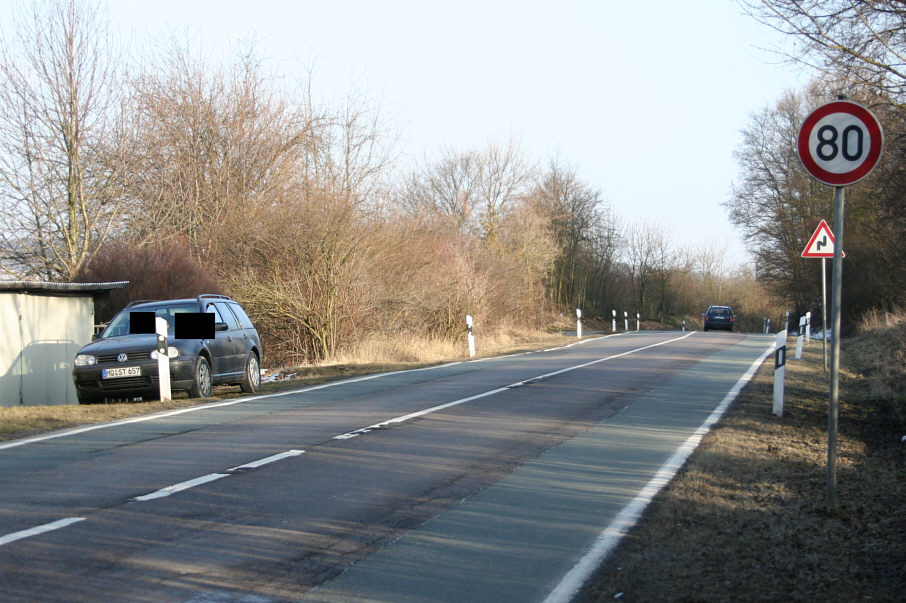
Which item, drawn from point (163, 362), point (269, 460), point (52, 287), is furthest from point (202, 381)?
point (269, 460)

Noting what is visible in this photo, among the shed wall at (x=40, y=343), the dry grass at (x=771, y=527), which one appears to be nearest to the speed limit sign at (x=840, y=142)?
the dry grass at (x=771, y=527)

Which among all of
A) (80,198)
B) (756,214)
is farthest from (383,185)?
(756,214)

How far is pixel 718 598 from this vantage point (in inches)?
175

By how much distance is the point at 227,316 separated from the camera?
15102mm

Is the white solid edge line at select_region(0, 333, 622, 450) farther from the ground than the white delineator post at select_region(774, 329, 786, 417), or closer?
closer

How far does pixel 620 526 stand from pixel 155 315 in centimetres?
1018

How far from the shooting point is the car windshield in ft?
44.6

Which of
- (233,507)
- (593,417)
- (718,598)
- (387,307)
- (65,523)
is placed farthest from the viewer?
(387,307)

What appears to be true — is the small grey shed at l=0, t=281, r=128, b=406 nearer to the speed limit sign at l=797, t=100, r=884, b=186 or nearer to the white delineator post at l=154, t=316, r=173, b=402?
the white delineator post at l=154, t=316, r=173, b=402

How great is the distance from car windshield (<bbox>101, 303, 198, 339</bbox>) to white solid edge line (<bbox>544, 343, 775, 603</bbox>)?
8688 millimetres

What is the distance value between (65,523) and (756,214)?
151ft

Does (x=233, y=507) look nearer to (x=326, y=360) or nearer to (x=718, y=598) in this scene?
(x=718, y=598)

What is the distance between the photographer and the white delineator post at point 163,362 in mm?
12523

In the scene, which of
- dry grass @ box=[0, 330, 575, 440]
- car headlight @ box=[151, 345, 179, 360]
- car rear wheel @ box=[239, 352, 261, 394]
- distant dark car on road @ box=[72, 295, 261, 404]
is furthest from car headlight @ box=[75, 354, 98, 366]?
car rear wheel @ box=[239, 352, 261, 394]
